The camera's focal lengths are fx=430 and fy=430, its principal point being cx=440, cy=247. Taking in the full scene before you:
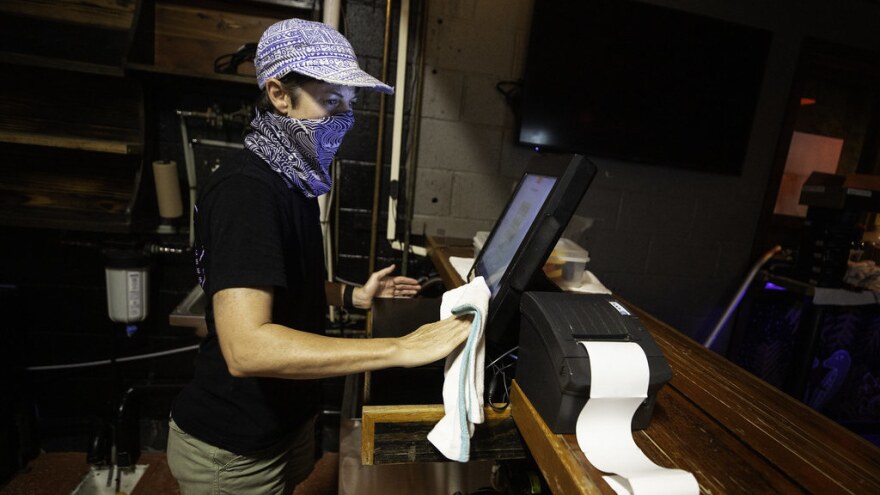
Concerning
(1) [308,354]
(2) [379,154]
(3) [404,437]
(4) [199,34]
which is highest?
(4) [199,34]

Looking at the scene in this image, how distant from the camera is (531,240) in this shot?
0.72 metres

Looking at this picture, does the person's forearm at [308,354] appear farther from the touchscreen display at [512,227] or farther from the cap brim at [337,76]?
the cap brim at [337,76]

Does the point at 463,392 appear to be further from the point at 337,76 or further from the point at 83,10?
the point at 83,10

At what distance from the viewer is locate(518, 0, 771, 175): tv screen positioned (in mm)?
2113

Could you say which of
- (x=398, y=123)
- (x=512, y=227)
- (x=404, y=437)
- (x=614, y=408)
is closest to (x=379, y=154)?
(x=398, y=123)

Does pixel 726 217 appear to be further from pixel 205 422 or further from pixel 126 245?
pixel 126 245

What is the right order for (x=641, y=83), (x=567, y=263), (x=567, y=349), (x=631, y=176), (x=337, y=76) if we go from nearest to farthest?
(x=567, y=349) < (x=337, y=76) < (x=567, y=263) < (x=641, y=83) < (x=631, y=176)

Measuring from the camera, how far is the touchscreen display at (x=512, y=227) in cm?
83

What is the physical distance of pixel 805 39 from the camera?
2459 mm

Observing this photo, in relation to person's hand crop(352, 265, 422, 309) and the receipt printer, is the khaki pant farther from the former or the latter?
the receipt printer

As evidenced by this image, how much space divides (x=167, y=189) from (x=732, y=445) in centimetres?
216

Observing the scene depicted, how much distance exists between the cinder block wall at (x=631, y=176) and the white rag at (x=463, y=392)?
1.57 metres

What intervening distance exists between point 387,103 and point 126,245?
1.39 metres

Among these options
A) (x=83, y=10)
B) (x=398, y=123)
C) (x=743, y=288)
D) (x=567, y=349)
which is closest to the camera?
(x=567, y=349)
